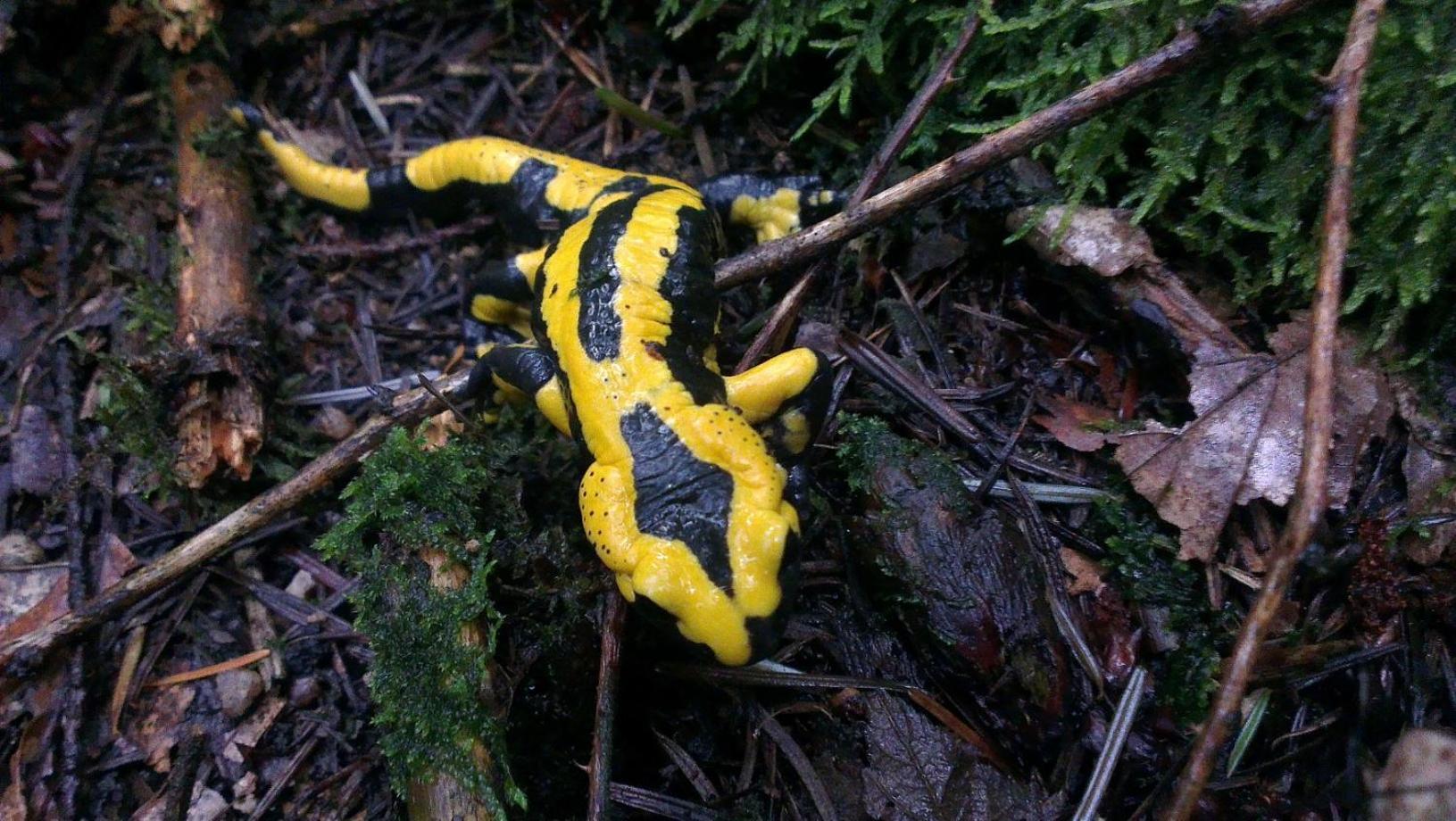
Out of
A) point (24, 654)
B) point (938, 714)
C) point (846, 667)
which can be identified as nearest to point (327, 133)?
point (24, 654)

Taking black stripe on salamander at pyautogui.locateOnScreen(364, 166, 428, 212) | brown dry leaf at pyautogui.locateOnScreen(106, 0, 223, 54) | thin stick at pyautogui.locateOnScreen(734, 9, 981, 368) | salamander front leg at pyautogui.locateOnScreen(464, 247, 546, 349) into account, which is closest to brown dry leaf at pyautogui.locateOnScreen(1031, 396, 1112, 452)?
thin stick at pyautogui.locateOnScreen(734, 9, 981, 368)

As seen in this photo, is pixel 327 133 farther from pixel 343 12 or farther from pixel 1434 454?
pixel 1434 454

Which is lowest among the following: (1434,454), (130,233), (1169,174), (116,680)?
(116,680)

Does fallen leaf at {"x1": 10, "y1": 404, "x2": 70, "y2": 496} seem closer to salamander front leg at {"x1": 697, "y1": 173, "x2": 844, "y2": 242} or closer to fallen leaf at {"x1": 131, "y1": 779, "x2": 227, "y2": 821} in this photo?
fallen leaf at {"x1": 131, "y1": 779, "x2": 227, "y2": 821}

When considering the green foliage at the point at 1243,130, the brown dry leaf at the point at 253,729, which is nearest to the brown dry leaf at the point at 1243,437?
the green foliage at the point at 1243,130

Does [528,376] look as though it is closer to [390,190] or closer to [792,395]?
[792,395]
